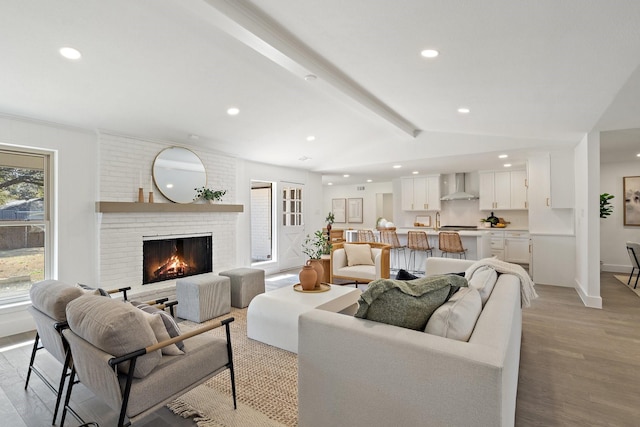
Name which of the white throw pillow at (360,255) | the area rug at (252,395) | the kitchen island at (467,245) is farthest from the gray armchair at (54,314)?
the kitchen island at (467,245)

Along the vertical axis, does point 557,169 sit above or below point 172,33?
below

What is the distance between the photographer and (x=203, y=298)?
3.85m

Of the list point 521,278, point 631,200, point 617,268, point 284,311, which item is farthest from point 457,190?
point 284,311

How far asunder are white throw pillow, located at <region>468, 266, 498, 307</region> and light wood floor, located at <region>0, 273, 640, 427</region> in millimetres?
786

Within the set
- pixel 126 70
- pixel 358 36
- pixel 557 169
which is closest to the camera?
pixel 358 36

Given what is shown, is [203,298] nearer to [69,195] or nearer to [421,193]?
[69,195]

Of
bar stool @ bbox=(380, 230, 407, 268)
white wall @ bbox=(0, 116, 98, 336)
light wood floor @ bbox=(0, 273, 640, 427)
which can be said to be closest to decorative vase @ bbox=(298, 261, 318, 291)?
light wood floor @ bbox=(0, 273, 640, 427)

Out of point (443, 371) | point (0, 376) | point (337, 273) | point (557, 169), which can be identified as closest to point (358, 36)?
point (443, 371)

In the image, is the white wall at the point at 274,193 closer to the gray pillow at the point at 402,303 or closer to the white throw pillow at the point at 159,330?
the white throw pillow at the point at 159,330

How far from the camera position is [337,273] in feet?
17.1

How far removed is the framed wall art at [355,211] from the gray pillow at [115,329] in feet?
34.5

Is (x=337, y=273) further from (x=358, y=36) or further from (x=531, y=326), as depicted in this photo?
(x=358, y=36)

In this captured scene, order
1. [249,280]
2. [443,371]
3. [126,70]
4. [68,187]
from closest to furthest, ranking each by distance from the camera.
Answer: [443,371] < [126,70] < [68,187] < [249,280]

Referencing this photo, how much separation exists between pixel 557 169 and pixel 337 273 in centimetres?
420
